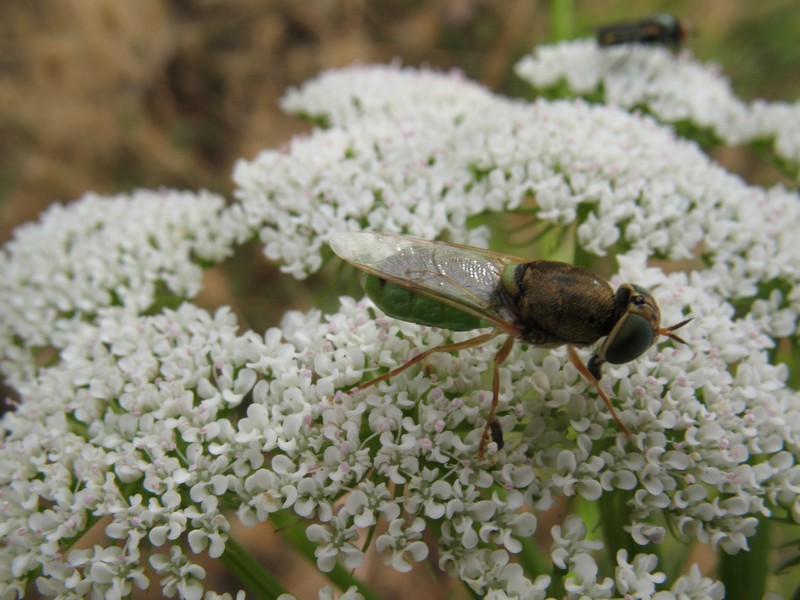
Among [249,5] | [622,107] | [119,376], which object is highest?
[249,5]

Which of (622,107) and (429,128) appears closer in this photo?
(429,128)

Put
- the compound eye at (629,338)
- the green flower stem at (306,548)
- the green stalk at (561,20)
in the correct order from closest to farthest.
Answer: the compound eye at (629,338) < the green flower stem at (306,548) < the green stalk at (561,20)

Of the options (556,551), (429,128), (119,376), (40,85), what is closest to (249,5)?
(40,85)

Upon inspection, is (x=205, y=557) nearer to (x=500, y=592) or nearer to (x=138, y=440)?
(x=138, y=440)

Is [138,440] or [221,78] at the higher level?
[221,78]

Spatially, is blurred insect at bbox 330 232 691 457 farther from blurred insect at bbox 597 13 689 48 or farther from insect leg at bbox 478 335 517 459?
blurred insect at bbox 597 13 689 48

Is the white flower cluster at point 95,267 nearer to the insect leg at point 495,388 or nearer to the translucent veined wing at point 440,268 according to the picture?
the translucent veined wing at point 440,268

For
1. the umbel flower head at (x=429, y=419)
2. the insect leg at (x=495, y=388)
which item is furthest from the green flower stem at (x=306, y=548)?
the insect leg at (x=495, y=388)

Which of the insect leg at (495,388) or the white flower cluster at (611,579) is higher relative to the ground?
the insect leg at (495,388)
